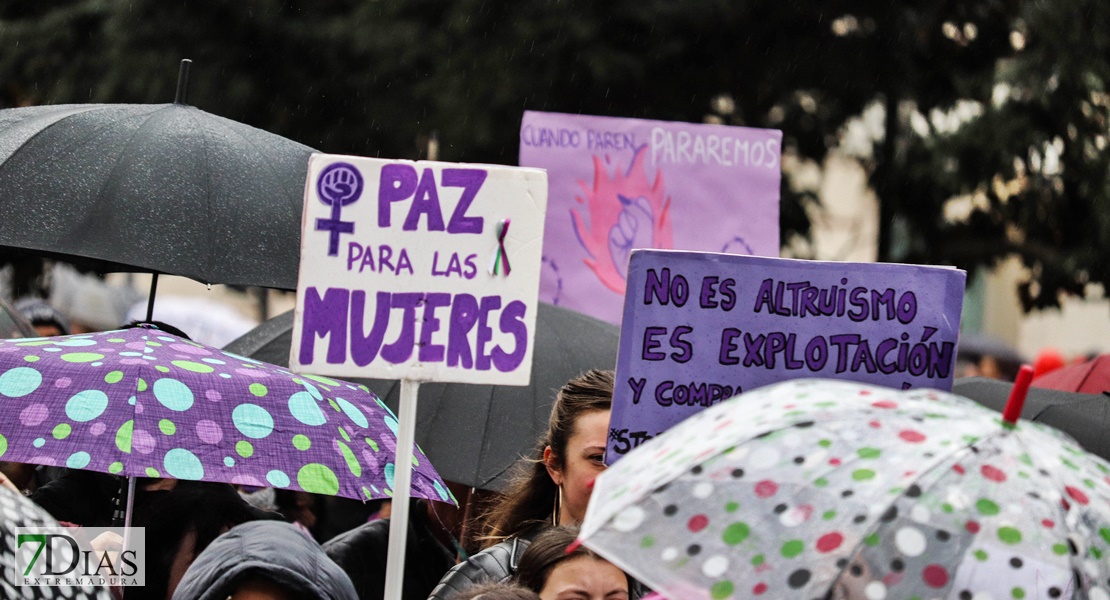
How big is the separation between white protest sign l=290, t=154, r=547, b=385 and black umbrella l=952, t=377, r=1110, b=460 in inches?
88.8

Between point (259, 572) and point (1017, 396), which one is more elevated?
point (1017, 396)

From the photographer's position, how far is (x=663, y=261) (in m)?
3.00

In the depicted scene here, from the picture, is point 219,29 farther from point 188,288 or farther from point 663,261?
point 188,288

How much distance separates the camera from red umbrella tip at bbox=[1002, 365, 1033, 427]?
7.00 feet

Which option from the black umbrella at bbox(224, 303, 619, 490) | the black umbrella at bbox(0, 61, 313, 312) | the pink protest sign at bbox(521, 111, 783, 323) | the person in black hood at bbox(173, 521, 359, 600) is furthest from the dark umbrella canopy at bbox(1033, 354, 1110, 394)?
the person in black hood at bbox(173, 521, 359, 600)

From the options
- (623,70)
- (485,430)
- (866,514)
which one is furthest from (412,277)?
(623,70)

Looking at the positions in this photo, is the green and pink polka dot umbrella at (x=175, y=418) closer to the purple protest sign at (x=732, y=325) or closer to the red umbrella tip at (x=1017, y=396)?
the purple protest sign at (x=732, y=325)

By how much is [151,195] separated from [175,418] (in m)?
1.06

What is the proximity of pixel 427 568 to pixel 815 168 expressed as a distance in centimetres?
781

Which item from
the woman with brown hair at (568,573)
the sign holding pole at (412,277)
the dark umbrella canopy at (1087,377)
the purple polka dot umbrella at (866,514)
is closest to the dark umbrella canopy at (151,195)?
the sign holding pole at (412,277)

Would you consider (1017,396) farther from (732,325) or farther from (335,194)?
(335,194)

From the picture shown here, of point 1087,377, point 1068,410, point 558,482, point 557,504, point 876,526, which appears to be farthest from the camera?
point 1087,377

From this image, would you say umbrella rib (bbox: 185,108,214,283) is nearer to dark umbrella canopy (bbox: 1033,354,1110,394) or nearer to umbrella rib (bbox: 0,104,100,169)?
umbrella rib (bbox: 0,104,100,169)

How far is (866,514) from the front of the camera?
212cm
